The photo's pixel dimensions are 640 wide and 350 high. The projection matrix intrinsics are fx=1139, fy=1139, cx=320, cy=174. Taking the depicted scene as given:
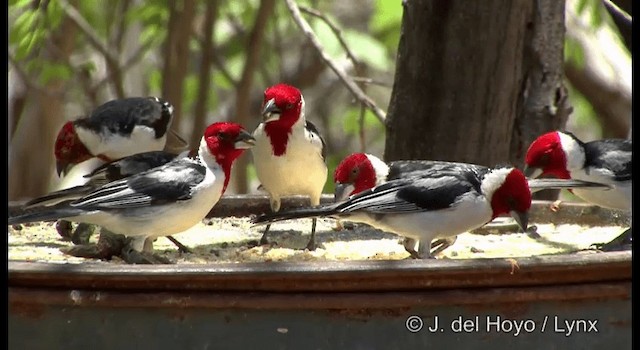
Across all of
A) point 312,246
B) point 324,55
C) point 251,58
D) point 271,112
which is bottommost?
point 312,246

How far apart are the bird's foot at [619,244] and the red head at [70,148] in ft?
7.11

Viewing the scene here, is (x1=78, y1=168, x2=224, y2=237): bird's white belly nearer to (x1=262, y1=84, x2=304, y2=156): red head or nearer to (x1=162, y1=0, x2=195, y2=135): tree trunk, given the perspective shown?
(x1=262, y1=84, x2=304, y2=156): red head

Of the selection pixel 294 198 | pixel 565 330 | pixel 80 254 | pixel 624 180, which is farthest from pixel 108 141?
pixel 565 330

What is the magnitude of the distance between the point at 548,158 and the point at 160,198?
1.26m

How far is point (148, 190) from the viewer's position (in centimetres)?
328

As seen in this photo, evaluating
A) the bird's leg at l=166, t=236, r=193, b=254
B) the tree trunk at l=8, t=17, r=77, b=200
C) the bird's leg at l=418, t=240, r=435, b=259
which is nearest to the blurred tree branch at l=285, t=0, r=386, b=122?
the bird's leg at l=166, t=236, r=193, b=254

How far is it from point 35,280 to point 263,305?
547mm

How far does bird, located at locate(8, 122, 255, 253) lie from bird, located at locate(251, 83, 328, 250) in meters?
0.32

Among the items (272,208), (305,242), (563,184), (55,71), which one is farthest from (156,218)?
(55,71)

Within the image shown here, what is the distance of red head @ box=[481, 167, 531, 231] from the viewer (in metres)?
3.24

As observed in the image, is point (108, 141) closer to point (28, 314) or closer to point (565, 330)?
point (28, 314)

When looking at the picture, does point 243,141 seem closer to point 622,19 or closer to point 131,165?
point 131,165

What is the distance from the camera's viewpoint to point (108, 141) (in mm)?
4555

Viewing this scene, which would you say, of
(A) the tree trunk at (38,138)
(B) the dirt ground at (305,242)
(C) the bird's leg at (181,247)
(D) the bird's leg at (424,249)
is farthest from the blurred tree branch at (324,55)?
(A) the tree trunk at (38,138)
